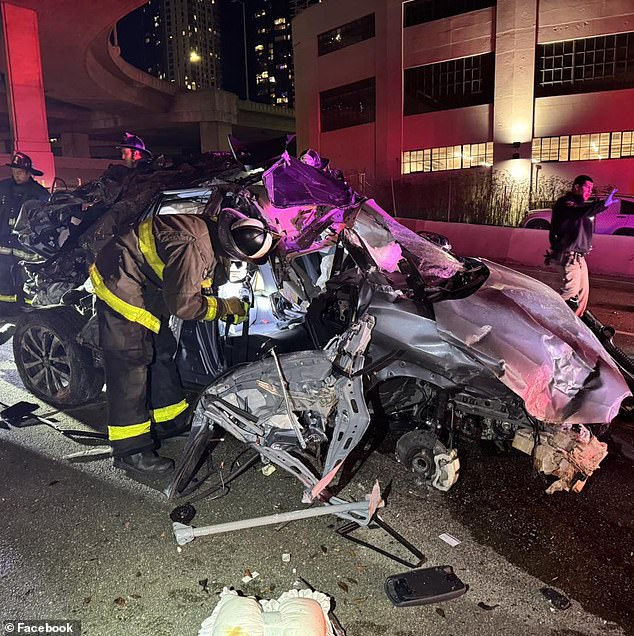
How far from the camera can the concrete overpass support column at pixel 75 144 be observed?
37625 mm

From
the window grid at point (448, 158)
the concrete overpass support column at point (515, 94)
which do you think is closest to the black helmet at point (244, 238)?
the concrete overpass support column at point (515, 94)

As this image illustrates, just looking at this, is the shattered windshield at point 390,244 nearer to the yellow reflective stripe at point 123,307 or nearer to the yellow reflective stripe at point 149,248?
the yellow reflective stripe at point 149,248

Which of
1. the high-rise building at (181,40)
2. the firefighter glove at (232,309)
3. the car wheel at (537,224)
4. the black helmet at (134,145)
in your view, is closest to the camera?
the firefighter glove at (232,309)

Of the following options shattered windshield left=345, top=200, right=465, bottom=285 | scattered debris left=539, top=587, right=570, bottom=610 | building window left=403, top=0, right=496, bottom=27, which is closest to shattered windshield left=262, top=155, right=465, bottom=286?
shattered windshield left=345, top=200, right=465, bottom=285

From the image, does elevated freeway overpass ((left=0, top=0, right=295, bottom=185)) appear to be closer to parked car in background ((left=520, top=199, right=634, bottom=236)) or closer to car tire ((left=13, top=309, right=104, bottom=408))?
car tire ((left=13, top=309, right=104, bottom=408))

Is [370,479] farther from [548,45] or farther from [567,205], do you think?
[548,45]

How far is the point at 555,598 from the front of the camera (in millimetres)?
2502

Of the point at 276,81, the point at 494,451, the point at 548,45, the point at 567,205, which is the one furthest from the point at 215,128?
the point at 276,81

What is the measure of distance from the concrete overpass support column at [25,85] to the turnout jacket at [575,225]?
12.3 m

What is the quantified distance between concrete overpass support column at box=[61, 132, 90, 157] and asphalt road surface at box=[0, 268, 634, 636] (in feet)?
126

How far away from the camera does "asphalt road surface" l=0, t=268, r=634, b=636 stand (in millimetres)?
2424

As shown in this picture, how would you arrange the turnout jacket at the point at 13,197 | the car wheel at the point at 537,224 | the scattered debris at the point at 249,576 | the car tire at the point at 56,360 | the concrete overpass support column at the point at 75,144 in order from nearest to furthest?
1. the scattered debris at the point at 249,576
2. the car tire at the point at 56,360
3. the turnout jacket at the point at 13,197
4. the car wheel at the point at 537,224
5. the concrete overpass support column at the point at 75,144

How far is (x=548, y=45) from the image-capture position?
20.3 metres

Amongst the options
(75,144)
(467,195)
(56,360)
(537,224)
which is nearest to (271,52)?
(75,144)
